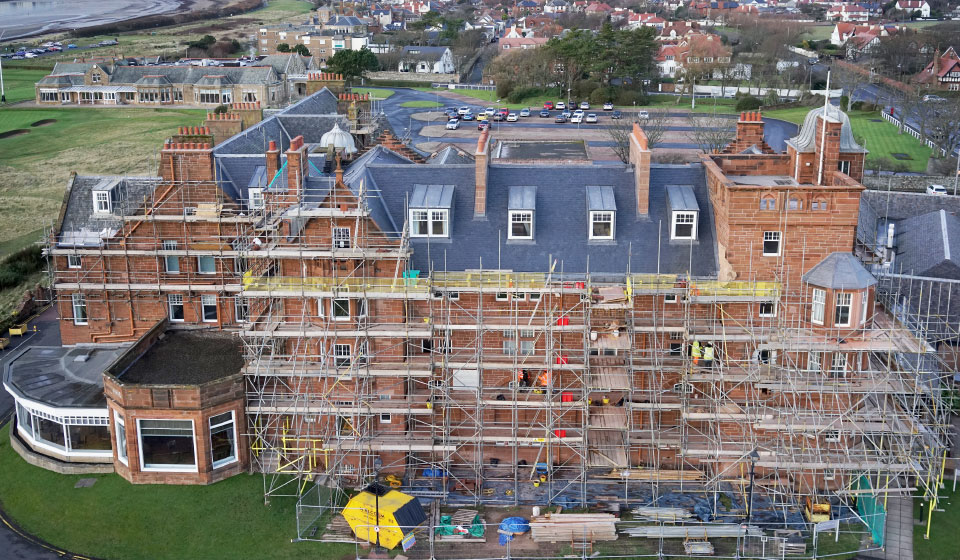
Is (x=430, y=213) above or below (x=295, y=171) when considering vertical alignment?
below

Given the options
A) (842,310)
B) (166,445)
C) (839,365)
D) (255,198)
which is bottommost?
(166,445)

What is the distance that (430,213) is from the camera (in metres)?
43.0

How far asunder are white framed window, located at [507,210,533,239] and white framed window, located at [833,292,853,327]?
13556mm

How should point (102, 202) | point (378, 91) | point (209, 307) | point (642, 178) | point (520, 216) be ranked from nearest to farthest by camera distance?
1. point (520, 216)
2. point (642, 178)
3. point (209, 307)
4. point (102, 202)
5. point (378, 91)

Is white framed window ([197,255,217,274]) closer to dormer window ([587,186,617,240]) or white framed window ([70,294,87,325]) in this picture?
white framed window ([70,294,87,325])

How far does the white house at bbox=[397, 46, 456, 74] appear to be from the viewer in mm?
181750

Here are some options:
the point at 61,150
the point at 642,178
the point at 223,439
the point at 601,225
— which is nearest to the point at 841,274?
the point at 642,178

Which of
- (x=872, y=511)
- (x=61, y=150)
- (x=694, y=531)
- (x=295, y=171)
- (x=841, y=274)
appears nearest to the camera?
(x=694, y=531)

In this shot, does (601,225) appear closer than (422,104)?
Yes

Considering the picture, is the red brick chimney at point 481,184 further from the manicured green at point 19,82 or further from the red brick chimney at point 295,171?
the manicured green at point 19,82

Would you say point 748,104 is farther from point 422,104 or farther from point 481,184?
point 481,184

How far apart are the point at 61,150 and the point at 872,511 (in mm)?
109330

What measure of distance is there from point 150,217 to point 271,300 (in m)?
10.2

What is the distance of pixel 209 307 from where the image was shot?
48.0 meters
